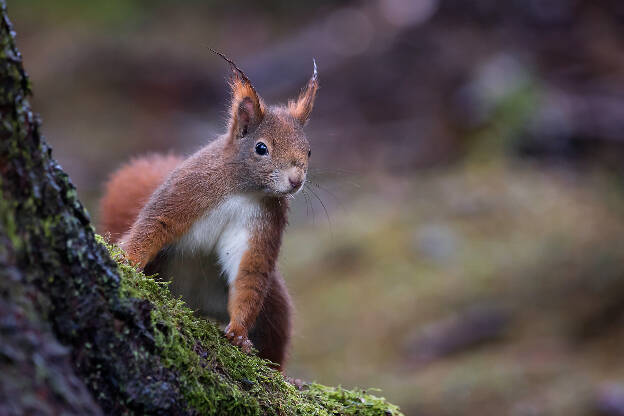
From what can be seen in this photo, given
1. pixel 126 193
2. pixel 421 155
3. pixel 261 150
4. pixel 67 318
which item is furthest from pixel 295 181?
pixel 421 155

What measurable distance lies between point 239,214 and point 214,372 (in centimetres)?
111

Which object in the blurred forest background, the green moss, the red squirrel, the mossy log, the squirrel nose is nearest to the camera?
the mossy log

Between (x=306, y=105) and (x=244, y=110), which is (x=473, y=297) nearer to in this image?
(x=306, y=105)

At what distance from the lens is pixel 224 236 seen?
10.7 feet

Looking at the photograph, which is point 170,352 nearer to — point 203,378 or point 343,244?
point 203,378

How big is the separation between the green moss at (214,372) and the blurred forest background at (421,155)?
1.21 metres

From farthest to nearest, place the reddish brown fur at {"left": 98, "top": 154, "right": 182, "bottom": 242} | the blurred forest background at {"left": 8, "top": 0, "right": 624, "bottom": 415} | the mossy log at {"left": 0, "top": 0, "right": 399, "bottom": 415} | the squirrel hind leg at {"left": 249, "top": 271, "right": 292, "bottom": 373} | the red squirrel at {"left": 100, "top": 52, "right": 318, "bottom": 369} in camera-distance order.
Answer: the blurred forest background at {"left": 8, "top": 0, "right": 624, "bottom": 415}
the reddish brown fur at {"left": 98, "top": 154, "right": 182, "bottom": 242}
the squirrel hind leg at {"left": 249, "top": 271, "right": 292, "bottom": 373}
the red squirrel at {"left": 100, "top": 52, "right": 318, "bottom": 369}
the mossy log at {"left": 0, "top": 0, "right": 399, "bottom": 415}

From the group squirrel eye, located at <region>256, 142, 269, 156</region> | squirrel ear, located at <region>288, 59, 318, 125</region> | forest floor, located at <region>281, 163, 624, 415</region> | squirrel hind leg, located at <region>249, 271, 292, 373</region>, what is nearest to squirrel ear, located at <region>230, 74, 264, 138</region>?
squirrel eye, located at <region>256, 142, 269, 156</region>

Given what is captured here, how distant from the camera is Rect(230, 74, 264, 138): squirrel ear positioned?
341 centimetres

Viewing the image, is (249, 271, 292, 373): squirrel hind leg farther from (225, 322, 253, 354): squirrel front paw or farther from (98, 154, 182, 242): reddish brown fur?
(98, 154, 182, 242): reddish brown fur

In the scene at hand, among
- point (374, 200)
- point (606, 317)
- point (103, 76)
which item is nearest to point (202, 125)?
point (103, 76)

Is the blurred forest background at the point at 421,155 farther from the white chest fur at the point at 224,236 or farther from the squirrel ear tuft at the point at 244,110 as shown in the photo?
the white chest fur at the point at 224,236

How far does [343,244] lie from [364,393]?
607 cm

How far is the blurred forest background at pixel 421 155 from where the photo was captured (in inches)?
280
